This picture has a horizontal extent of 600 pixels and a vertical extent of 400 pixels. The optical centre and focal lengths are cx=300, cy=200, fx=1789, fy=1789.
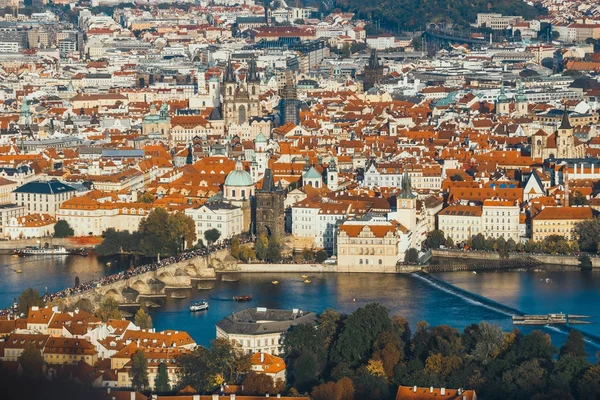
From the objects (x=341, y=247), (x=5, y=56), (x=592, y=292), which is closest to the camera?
(x=592, y=292)

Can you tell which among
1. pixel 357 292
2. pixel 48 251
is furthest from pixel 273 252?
pixel 48 251

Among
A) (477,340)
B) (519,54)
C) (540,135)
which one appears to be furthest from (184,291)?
(519,54)

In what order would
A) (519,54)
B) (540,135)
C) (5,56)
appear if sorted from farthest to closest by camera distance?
(5,56) < (519,54) < (540,135)

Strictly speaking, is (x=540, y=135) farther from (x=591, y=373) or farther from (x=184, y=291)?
(x=591, y=373)

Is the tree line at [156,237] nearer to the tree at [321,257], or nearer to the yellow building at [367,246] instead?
the tree at [321,257]

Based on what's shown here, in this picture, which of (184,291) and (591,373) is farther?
(184,291)

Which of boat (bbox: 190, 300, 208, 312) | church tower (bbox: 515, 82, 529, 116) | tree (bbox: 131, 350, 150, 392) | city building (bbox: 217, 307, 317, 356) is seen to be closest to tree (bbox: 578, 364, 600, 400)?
city building (bbox: 217, 307, 317, 356)

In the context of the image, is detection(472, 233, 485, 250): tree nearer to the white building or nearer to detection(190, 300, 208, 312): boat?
the white building
